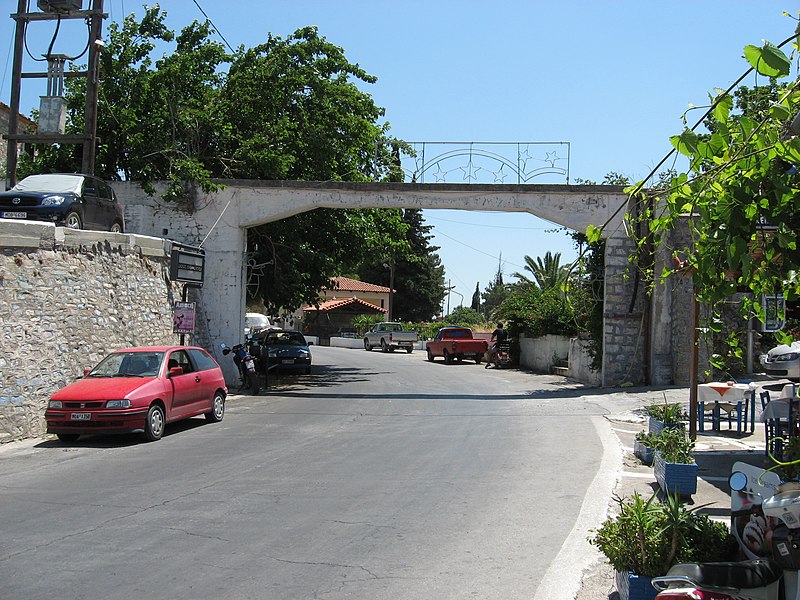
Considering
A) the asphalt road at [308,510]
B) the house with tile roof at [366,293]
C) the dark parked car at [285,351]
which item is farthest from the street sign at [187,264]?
the house with tile roof at [366,293]

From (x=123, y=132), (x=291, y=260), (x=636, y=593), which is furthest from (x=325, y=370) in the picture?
(x=636, y=593)

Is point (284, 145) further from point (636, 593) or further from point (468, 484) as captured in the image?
point (636, 593)

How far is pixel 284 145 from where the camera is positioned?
84.7 feet

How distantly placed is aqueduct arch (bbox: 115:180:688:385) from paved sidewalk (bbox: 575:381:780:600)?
455 cm

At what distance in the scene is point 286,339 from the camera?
28.8 metres

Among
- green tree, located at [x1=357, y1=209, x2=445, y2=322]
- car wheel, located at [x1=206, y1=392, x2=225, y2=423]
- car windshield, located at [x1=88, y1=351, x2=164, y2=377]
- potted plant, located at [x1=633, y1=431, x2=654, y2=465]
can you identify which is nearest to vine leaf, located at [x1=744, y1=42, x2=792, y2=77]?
potted plant, located at [x1=633, y1=431, x2=654, y2=465]

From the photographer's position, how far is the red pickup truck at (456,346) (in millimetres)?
38156

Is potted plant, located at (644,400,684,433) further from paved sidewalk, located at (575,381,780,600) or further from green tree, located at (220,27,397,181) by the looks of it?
green tree, located at (220,27,397,181)

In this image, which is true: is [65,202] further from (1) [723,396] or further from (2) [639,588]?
(2) [639,588]

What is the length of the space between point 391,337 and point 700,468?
40554 mm

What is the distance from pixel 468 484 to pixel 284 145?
18775 mm

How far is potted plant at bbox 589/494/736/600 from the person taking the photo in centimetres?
477

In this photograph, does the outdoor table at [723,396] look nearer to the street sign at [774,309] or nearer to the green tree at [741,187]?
the street sign at [774,309]

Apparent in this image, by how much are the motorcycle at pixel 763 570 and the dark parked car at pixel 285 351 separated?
76.6ft
